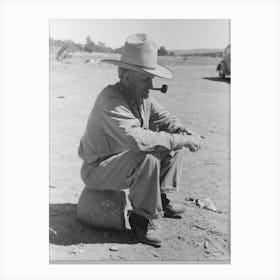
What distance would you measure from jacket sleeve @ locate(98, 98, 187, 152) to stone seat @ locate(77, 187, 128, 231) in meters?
0.54

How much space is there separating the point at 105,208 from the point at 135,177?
460 millimetres

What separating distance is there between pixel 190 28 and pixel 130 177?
60.6 inches

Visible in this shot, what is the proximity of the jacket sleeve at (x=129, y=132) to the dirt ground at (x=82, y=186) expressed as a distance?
32.3 inches

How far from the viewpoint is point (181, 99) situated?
739 cm

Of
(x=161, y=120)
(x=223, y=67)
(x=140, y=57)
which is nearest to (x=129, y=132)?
(x=140, y=57)

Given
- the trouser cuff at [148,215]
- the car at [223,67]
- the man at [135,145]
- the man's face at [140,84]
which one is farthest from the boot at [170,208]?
the car at [223,67]

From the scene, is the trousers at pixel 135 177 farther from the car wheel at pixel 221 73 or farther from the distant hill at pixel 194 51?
the car wheel at pixel 221 73

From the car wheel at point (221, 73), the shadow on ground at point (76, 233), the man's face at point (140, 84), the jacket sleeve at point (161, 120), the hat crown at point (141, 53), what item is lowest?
the shadow on ground at point (76, 233)

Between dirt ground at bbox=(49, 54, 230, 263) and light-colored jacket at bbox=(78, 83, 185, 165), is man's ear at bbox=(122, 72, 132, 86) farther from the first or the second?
dirt ground at bbox=(49, 54, 230, 263)

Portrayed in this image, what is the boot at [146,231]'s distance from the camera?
3.93 metres

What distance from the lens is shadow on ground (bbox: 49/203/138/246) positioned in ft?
13.1

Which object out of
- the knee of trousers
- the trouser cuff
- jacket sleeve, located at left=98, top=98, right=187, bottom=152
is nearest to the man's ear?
jacket sleeve, located at left=98, top=98, right=187, bottom=152

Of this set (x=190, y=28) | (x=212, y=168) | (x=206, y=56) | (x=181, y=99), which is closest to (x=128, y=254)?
(x=212, y=168)

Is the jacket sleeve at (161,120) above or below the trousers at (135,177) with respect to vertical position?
above
